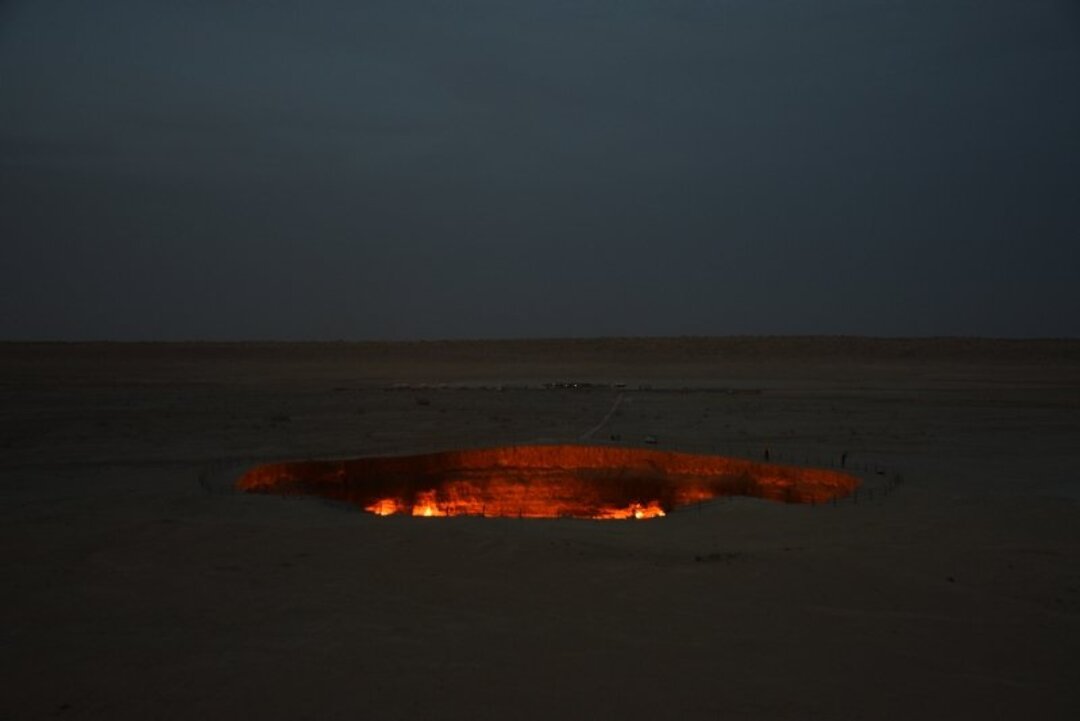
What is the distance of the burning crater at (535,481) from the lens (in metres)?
9.29

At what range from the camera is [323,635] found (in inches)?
151

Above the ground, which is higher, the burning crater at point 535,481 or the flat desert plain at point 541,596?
the burning crater at point 535,481

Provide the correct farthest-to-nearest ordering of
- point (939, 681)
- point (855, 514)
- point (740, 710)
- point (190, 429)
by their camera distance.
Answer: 1. point (190, 429)
2. point (855, 514)
3. point (939, 681)
4. point (740, 710)

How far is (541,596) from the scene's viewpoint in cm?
449

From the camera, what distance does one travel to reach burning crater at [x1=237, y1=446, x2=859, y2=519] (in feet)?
30.5

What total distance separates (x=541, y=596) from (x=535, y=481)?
567 cm

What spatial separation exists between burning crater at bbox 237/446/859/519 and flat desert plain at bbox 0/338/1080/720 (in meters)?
0.63

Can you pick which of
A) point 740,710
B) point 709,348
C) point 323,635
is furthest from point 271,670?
point 709,348

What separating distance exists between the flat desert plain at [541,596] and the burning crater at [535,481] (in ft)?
2.07

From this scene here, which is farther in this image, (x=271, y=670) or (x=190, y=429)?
(x=190, y=429)

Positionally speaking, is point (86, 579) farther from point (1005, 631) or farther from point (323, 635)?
point (1005, 631)

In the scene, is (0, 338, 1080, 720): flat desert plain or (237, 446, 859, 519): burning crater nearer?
(0, 338, 1080, 720): flat desert plain

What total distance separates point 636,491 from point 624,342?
44.0 meters

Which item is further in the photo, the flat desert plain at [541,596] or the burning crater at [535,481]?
the burning crater at [535,481]
